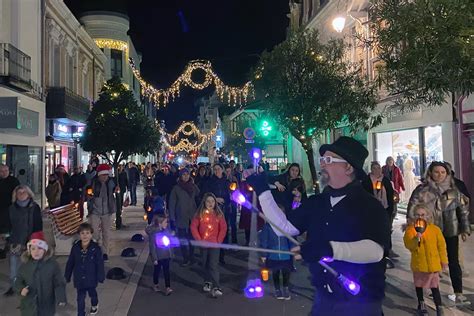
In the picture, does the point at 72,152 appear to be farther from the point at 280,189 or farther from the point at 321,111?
the point at 280,189

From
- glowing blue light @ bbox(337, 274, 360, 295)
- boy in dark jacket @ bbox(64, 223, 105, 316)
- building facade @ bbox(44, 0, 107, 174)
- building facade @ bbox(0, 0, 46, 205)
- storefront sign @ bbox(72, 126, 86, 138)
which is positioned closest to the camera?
glowing blue light @ bbox(337, 274, 360, 295)

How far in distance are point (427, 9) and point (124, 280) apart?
20.2 feet

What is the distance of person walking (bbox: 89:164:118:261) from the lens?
8945mm

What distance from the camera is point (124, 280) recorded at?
7.65 m

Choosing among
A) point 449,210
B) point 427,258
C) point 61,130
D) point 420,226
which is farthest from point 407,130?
point 61,130

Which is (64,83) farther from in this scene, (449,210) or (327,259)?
(327,259)

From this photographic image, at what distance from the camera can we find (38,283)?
4.70 meters

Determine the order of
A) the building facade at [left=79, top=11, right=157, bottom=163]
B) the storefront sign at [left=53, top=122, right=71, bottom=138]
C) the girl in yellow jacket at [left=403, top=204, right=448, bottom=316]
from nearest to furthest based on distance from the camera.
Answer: the girl in yellow jacket at [left=403, top=204, right=448, bottom=316], the storefront sign at [left=53, top=122, right=71, bottom=138], the building facade at [left=79, top=11, right=157, bottom=163]

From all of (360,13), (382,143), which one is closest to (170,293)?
(382,143)

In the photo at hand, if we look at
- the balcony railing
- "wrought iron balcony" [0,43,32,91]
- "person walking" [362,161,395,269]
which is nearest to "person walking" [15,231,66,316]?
"person walking" [362,161,395,269]

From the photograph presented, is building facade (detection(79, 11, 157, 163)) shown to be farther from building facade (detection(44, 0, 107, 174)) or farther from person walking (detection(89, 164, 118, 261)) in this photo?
person walking (detection(89, 164, 118, 261))

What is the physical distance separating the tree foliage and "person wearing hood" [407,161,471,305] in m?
11.1

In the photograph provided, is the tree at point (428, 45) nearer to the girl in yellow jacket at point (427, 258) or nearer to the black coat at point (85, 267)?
the girl in yellow jacket at point (427, 258)

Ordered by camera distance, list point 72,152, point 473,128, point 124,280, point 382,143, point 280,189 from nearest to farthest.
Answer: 1. point 280,189
2. point 124,280
3. point 473,128
4. point 382,143
5. point 72,152
